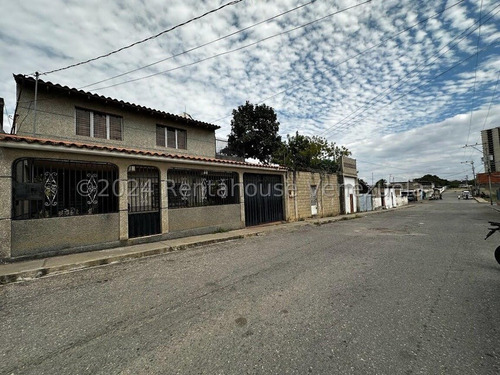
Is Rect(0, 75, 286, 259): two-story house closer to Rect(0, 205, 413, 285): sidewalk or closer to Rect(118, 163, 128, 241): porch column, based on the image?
Rect(118, 163, 128, 241): porch column

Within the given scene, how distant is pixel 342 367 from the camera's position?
199 cm

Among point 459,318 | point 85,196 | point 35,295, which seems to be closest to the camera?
point 459,318

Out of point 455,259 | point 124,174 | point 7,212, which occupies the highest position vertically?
point 124,174

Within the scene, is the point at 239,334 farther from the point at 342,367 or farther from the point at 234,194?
the point at 234,194

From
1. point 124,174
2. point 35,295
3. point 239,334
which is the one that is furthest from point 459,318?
point 124,174

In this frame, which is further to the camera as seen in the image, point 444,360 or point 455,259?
point 455,259

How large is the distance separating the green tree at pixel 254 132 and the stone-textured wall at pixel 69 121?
14844mm

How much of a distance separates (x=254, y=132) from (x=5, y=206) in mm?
22912

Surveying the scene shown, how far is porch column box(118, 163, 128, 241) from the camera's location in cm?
708

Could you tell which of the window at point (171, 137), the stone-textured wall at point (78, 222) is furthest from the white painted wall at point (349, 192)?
the window at point (171, 137)

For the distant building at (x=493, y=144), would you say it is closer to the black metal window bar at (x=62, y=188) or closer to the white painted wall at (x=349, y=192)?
the white painted wall at (x=349, y=192)

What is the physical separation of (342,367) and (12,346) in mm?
3323

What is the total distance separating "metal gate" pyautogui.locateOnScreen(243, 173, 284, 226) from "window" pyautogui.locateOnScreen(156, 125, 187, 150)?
3988 millimetres

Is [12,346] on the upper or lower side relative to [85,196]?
lower
